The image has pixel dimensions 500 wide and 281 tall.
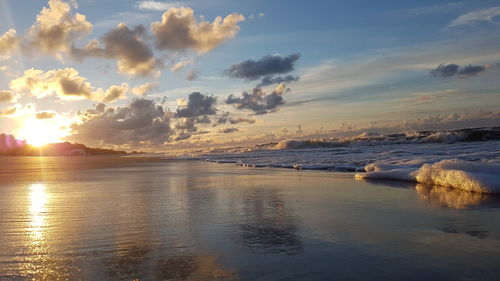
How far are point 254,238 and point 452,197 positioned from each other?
18.0 feet

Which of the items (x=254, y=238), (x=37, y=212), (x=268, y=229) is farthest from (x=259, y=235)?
→ (x=37, y=212)

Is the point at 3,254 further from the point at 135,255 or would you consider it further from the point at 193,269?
the point at 193,269

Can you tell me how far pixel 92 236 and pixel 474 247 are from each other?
15.2ft

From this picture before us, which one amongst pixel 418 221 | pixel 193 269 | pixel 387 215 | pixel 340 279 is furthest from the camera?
pixel 387 215

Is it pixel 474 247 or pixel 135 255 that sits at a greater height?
pixel 135 255

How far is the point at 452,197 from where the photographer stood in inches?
314

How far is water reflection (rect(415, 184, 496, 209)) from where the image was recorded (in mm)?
7113

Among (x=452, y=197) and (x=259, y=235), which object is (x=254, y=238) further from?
(x=452, y=197)

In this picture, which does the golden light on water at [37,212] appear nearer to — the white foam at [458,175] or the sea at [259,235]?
the sea at [259,235]

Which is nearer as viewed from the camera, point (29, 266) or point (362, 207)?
point (29, 266)

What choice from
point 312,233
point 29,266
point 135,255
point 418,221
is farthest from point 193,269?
point 418,221

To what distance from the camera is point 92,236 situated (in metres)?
4.79

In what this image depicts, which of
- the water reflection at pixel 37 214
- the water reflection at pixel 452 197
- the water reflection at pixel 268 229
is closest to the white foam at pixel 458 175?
the water reflection at pixel 452 197

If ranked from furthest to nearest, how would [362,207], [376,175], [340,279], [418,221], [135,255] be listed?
[376,175], [362,207], [418,221], [135,255], [340,279]
